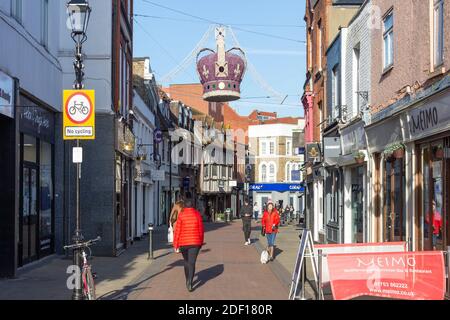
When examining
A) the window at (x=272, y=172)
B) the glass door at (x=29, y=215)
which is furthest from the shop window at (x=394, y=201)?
the window at (x=272, y=172)

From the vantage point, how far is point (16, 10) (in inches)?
547

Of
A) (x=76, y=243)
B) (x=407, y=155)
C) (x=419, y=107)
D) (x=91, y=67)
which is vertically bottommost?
(x=76, y=243)

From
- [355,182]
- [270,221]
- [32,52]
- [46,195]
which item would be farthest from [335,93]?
[32,52]

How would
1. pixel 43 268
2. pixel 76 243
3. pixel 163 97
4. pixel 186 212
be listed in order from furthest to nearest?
1. pixel 163 97
2. pixel 43 268
3. pixel 186 212
4. pixel 76 243

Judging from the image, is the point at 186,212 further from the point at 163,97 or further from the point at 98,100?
the point at 163,97

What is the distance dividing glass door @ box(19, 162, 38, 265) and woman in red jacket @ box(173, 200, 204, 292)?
406 centimetres

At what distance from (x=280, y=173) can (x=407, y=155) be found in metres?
62.3

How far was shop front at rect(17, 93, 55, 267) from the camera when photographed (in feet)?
48.3

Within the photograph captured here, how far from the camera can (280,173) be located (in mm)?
75625

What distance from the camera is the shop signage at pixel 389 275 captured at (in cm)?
890

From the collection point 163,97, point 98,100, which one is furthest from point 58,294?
point 163,97

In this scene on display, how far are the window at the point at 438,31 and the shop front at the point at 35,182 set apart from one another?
27.4 feet

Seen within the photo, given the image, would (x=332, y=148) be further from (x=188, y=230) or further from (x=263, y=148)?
(x=263, y=148)

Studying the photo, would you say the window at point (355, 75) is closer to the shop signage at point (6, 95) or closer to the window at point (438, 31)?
the window at point (438, 31)
